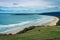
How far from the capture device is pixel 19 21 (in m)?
5.43

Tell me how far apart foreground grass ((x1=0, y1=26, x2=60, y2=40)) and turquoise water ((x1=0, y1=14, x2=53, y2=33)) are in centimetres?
28

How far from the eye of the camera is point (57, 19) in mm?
5633

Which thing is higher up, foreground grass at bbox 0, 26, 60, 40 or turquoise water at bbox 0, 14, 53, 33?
turquoise water at bbox 0, 14, 53, 33

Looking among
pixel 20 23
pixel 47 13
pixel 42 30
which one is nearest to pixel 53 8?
pixel 47 13

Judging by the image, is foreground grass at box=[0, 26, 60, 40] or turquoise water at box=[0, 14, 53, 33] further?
turquoise water at box=[0, 14, 53, 33]

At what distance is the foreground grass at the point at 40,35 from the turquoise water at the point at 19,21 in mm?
277

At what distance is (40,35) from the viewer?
479cm

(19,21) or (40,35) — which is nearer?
(40,35)

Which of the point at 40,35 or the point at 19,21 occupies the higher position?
the point at 19,21

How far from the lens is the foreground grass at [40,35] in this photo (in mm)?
4574

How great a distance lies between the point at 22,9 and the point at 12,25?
2.60ft

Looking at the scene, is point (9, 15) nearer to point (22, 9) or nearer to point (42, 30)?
point (22, 9)

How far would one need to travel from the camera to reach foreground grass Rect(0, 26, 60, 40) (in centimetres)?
457

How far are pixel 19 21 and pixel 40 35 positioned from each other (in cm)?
110
